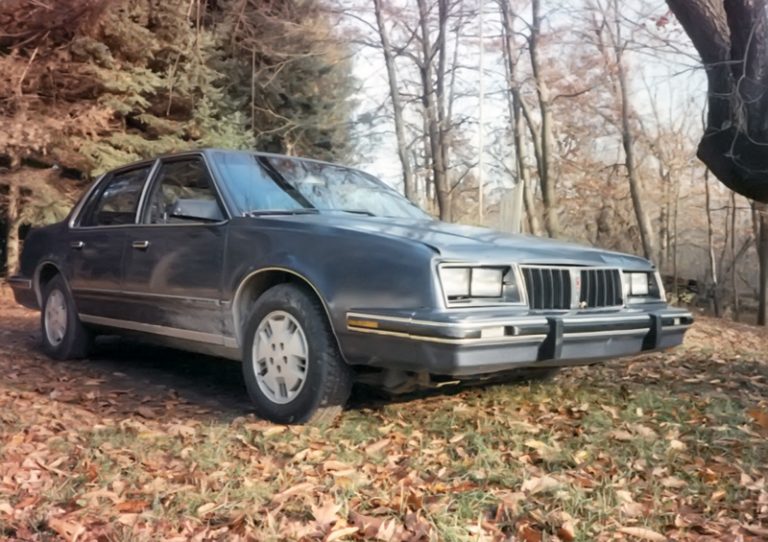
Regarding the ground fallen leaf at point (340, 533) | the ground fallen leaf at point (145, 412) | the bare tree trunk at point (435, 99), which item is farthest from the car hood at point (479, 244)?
the bare tree trunk at point (435, 99)

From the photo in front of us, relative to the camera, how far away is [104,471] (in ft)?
10.2

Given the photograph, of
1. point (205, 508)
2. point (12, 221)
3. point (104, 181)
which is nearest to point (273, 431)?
point (205, 508)

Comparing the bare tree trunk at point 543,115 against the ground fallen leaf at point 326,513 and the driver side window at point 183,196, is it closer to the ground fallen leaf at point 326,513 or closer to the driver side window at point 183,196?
the driver side window at point 183,196

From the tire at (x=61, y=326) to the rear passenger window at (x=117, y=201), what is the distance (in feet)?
2.09

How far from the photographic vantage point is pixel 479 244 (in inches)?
140

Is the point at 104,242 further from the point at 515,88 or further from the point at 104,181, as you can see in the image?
the point at 515,88

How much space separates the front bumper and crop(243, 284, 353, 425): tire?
180 mm

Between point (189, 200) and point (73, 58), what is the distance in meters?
10.5

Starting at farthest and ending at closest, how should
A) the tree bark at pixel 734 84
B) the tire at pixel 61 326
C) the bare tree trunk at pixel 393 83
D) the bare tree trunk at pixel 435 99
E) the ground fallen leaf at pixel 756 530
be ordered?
the bare tree trunk at pixel 435 99 → the bare tree trunk at pixel 393 83 → the tire at pixel 61 326 → the tree bark at pixel 734 84 → the ground fallen leaf at pixel 756 530

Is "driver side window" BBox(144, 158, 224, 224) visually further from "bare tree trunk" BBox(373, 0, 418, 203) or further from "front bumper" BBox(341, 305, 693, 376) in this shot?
"bare tree trunk" BBox(373, 0, 418, 203)

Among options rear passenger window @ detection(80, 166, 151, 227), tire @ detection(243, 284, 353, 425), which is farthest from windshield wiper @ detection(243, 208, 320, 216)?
rear passenger window @ detection(80, 166, 151, 227)

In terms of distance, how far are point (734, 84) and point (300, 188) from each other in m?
3.24

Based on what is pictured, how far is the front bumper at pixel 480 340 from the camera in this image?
3143 millimetres

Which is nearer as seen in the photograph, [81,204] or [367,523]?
[367,523]
